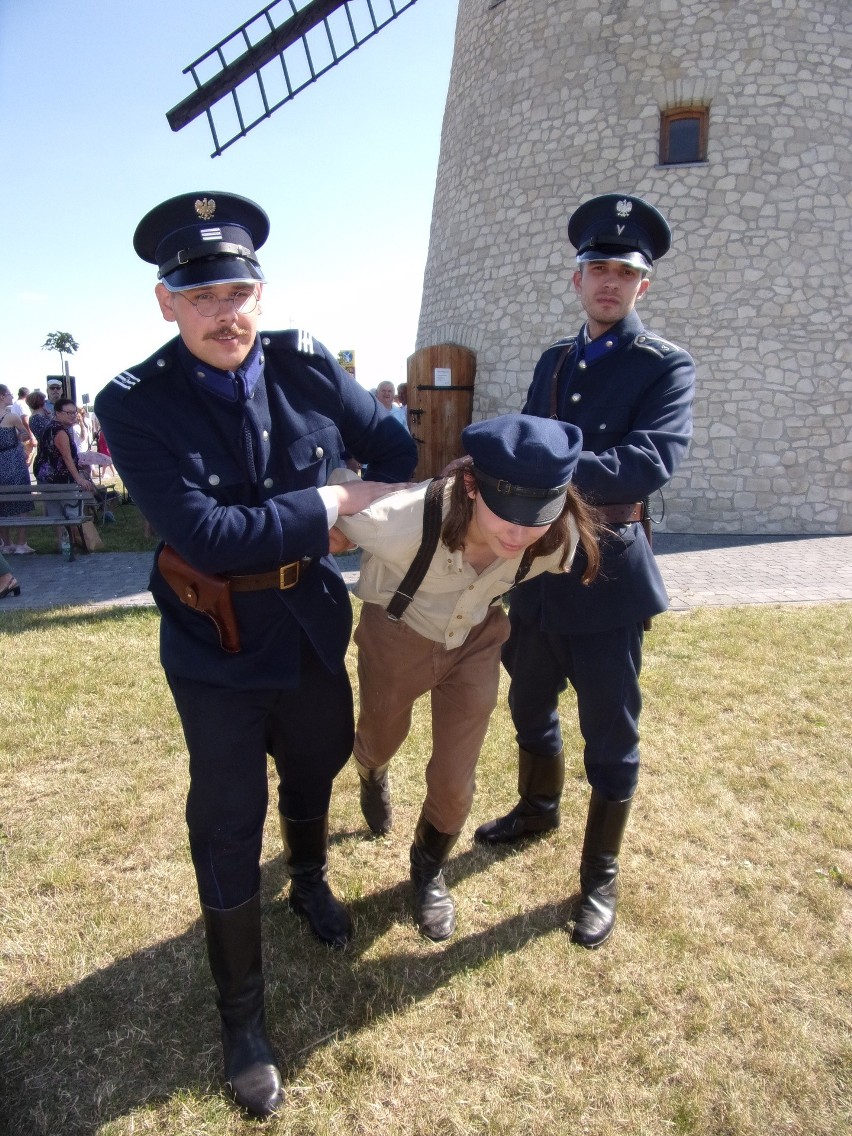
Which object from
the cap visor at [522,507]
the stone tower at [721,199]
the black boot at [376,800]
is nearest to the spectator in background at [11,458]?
the stone tower at [721,199]

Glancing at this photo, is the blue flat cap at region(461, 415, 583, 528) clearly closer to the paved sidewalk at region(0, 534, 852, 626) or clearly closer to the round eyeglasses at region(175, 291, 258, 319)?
the round eyeglasses at region(175, 291, 258, 319)

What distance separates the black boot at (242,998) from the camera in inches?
85.0

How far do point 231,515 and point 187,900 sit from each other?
1.76m

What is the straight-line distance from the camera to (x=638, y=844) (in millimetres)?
3365

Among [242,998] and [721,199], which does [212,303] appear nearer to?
[242,998]

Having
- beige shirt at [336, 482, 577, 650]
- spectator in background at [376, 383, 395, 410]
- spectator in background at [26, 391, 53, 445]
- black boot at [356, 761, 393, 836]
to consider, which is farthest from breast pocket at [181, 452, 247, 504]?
spectator in background at [376, 383, 395, 410]

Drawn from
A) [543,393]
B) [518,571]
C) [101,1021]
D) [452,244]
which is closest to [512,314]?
[452,244]

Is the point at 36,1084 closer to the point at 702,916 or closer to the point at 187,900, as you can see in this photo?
the point at 187,900

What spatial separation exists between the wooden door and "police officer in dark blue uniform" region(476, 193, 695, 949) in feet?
29.4

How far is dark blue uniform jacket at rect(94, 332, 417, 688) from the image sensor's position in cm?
202

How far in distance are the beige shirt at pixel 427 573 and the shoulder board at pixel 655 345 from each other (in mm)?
716

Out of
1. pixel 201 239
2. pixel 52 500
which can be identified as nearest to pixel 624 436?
pixel 201 239

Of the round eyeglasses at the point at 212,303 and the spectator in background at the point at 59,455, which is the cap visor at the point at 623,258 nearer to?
the round eyeglasses at the point at 212,303

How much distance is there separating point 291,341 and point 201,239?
0.40 metres
